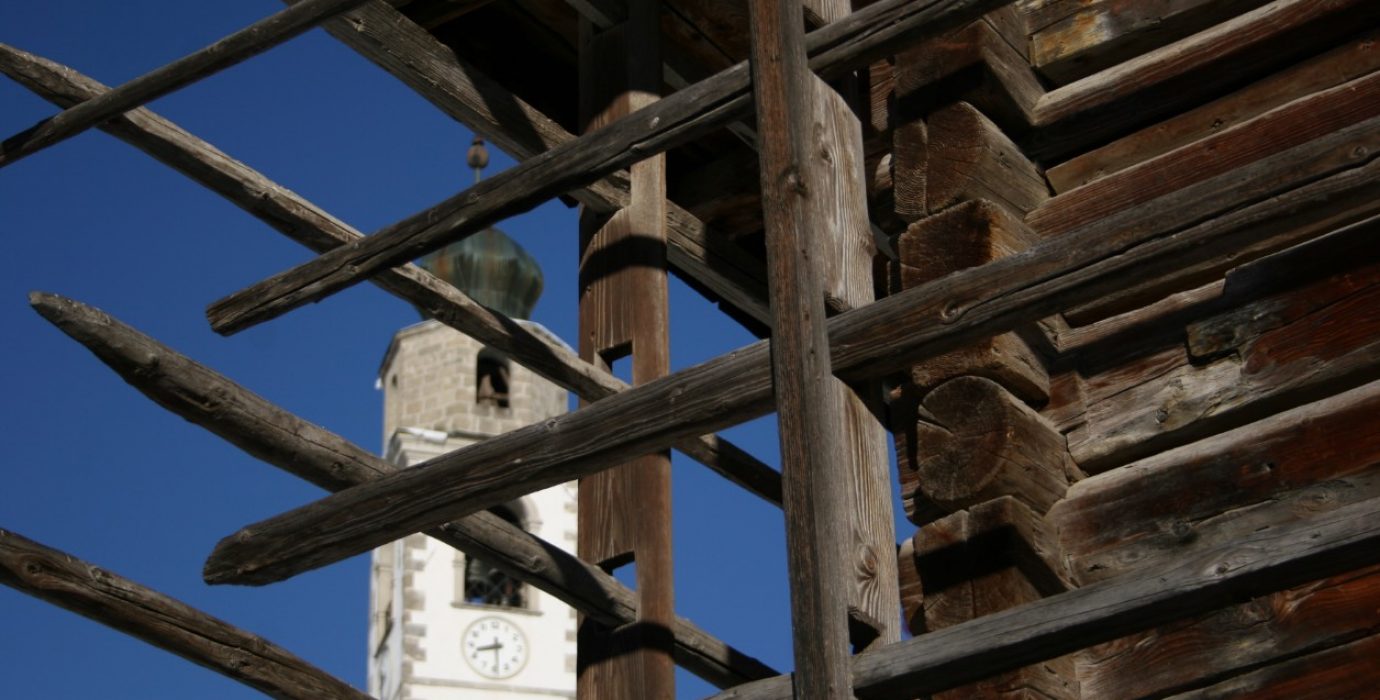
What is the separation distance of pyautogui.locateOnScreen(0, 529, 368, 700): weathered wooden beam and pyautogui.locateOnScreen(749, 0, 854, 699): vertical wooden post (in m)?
1.51

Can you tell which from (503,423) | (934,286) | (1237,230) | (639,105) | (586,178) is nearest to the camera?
(1237,230)

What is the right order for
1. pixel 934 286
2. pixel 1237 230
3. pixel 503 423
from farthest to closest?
pixel 503 423
pixel 934 286
pixel 1237 230

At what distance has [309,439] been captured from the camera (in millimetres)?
5930

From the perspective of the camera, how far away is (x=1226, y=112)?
580 centimetres

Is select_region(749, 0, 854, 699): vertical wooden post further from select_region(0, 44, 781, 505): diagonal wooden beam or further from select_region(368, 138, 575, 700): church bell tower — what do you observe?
select_region(368, 138, 575, 700): church bell tower

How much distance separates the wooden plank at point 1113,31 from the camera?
604 centimetres

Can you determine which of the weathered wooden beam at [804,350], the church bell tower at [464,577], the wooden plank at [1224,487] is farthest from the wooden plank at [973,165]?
the church bell tower at [464,577]

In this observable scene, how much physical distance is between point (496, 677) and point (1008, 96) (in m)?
38.8

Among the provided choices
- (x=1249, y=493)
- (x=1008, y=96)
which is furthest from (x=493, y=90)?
(x=1249, y=493)

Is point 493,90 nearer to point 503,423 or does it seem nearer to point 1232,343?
point 1232,343

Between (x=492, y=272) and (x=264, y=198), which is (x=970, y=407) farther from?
(x=492, y=272)

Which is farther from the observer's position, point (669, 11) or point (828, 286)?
point (669, 11)

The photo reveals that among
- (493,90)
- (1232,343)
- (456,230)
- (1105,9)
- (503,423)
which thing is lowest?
(1232,343)

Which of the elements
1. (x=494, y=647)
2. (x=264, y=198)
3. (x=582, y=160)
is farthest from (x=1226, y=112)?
(x=494, y=647)
